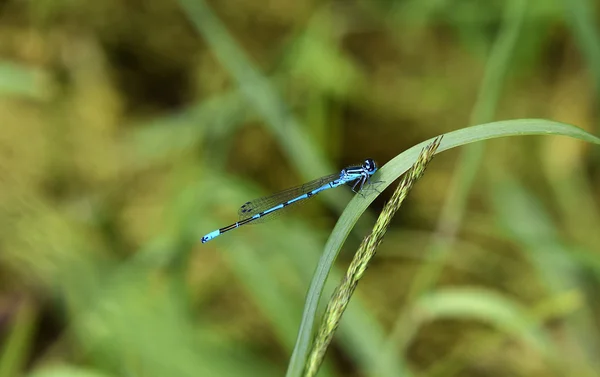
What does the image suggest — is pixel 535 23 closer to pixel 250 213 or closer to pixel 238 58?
pixel 238 58

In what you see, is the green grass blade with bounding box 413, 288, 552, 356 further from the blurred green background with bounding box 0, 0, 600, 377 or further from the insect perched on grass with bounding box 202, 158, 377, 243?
the insect perched on grass with bounding box 202, 158, 377, 243

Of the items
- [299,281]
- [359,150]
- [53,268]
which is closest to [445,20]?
[359,150]

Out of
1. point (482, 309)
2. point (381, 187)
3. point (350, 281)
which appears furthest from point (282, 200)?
point (350, 281)

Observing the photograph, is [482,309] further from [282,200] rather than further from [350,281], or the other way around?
[350,281]

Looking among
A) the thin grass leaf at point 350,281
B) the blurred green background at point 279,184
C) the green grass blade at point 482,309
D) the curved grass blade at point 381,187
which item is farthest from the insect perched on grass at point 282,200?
the thin grass leaf at point 350,281

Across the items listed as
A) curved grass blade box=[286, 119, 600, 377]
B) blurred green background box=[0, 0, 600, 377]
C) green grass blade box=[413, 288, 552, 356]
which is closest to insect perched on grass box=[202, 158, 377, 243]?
blurred green background box=[0, 0, 600, 377]
